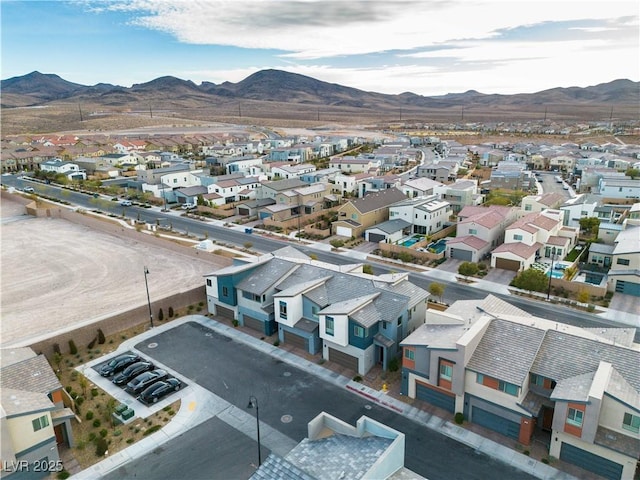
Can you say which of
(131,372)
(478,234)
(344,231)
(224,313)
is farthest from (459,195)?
(131,372)

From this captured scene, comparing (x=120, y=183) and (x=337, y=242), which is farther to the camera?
(x=120, y=183)

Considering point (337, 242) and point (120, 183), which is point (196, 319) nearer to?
point (337, 242)

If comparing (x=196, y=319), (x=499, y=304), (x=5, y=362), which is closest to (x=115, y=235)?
(x=196, y=319)

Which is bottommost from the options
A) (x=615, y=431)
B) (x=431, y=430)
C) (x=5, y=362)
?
(x=431, y=430)

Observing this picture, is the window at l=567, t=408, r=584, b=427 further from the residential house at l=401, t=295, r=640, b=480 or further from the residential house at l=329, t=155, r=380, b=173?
the residential house at l=329, t=155, r=380, b=173

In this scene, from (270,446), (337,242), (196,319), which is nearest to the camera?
(270,446)

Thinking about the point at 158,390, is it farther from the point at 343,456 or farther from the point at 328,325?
the point at 343,456

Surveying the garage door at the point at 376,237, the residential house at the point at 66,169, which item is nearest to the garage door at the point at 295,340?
the garage door at the point at 376,237
